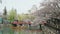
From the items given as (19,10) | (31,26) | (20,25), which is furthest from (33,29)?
(19,10)

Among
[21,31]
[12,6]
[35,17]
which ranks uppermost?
[12,6]

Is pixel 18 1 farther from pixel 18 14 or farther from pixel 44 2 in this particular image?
pixel 44 2

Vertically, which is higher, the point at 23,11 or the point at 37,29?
the point at 23,11

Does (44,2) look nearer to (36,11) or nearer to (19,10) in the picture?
(36,11)

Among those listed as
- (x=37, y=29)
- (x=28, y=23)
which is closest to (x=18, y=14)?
(x=28, y=23)

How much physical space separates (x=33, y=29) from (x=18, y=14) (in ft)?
0.78

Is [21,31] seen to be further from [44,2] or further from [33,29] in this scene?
[44,2]

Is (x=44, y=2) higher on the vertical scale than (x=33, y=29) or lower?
higher

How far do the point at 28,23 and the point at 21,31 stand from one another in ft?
0.39

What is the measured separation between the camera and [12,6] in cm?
154

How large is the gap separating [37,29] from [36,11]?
0.20 m

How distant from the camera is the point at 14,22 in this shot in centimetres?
152

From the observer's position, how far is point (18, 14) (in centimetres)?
154

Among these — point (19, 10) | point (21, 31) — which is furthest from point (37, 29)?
point (19, 10)
